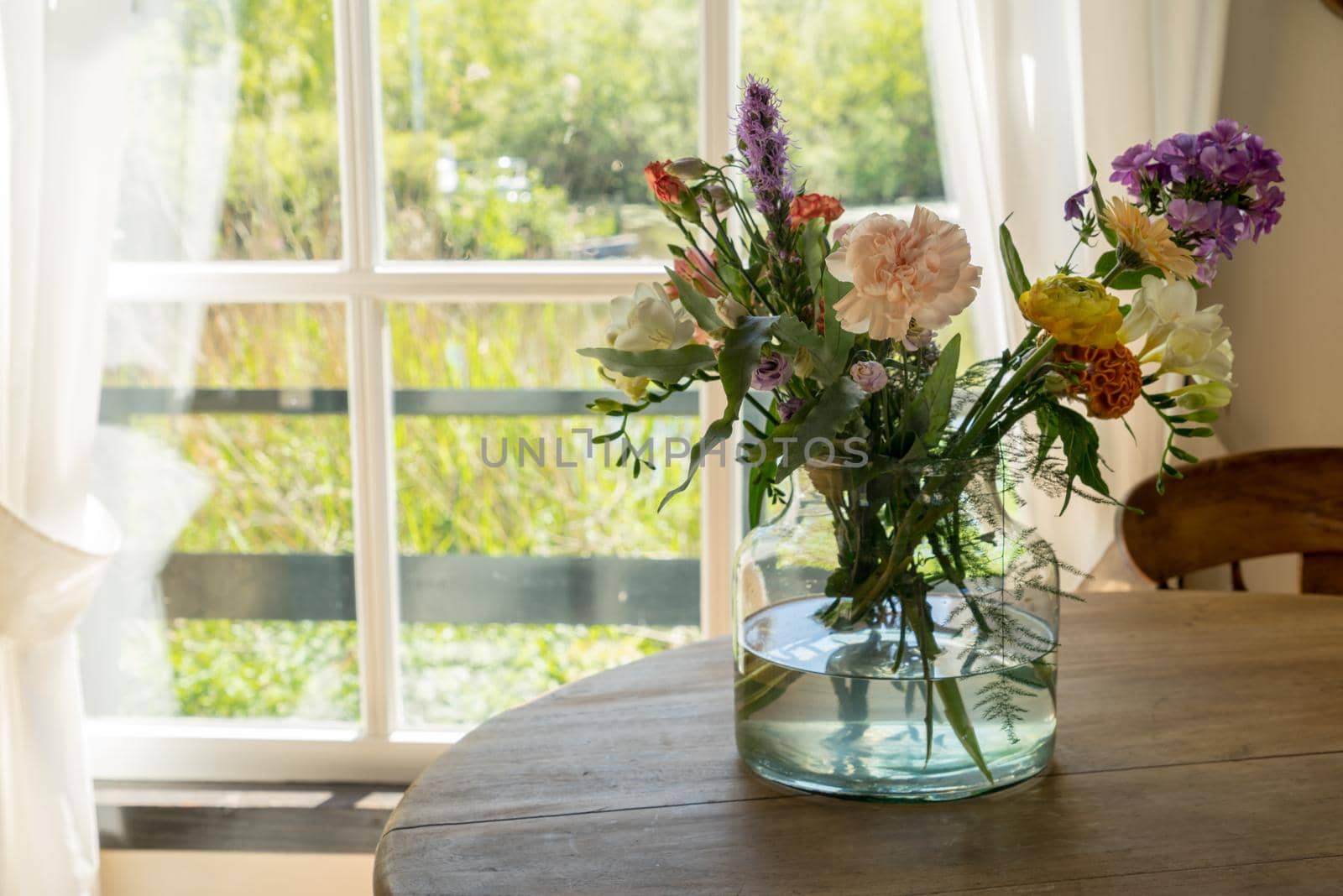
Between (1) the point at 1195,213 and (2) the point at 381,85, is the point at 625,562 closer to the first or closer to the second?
(2) the point at 381,85

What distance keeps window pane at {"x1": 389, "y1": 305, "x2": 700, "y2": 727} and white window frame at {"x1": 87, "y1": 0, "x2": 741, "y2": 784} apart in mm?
40

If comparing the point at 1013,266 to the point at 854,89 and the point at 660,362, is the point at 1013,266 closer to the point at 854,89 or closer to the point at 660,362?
the point at 660,362

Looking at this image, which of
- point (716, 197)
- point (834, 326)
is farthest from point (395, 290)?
point (834, 326)

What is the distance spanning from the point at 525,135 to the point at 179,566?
1.00 m

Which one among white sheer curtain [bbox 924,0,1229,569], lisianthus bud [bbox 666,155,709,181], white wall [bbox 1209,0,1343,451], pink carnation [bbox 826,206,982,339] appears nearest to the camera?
pink carnation [bbox 826,206,982,339]

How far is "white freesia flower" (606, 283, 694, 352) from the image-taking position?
0.83m

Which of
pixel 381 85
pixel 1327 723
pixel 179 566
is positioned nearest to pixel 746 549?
pixel 1327 723

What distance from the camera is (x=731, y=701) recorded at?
43.1 inches

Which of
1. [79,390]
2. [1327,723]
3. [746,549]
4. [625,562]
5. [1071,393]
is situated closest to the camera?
[1071,393]

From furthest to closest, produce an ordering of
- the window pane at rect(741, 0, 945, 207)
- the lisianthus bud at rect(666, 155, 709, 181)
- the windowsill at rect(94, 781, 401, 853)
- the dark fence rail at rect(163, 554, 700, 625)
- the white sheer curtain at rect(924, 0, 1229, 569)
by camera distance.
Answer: the dark fence rail at rect(163, 554, 700, 625) → the windowsill at rect(94, 781, 401, 853) → the window pane at rect(741, 0, 945, 207) → the white sheer curtain at rect(924, 0, 1229, 569) → the lisianthus bud at rect(666, 155, 709, 181)

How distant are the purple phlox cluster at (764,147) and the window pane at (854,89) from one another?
118cm

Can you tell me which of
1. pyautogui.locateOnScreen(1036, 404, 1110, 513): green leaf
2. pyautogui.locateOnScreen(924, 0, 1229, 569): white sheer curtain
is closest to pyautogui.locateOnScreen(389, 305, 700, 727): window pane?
pyautogui.locateOnScreen(924, 0, 1229, 569): white sheer curtain

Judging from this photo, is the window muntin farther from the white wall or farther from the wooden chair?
the wooden chair

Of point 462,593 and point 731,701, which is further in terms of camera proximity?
point 462,593
